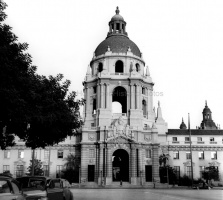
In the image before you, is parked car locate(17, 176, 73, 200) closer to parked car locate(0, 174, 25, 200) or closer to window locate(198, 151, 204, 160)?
parked car locate(0, 174, 25, 200)

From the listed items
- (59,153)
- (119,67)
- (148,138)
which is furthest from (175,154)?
(59,153)

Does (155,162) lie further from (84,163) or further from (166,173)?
(84,163)

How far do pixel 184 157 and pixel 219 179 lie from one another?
869cm

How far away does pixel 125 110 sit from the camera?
81062mm

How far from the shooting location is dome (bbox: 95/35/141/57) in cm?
8100

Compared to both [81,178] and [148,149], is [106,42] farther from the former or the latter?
[81,178]

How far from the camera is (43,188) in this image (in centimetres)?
1752

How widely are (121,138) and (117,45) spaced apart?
23.3 m

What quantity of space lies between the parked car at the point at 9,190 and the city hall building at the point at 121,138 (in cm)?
5598

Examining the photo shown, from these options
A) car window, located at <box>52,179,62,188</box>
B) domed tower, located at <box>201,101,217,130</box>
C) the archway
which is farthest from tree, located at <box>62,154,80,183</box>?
domed tower, located at <box>201,101,217,130</box>

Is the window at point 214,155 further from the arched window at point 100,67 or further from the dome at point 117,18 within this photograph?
the dome at point 117,18

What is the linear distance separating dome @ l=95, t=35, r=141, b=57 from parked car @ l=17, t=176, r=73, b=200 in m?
62.0

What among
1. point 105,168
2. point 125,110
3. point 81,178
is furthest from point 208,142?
point 81,178

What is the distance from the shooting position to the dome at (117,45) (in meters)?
81.0
